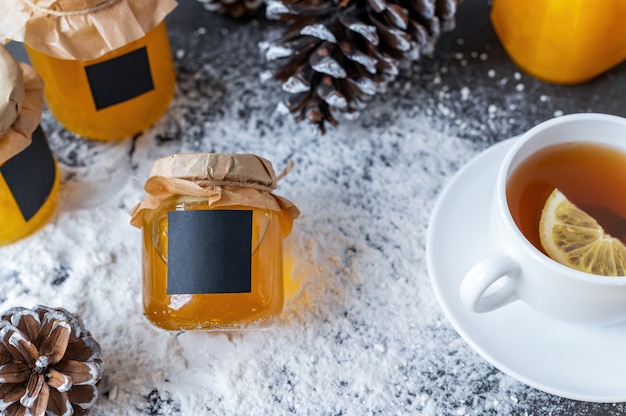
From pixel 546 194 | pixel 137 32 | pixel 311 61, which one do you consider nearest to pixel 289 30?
pixel 311 61

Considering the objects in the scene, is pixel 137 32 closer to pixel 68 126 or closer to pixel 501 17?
pixel 68 126

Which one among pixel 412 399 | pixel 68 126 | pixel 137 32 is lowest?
pixel 412 399

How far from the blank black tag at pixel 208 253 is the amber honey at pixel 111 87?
0.20 m

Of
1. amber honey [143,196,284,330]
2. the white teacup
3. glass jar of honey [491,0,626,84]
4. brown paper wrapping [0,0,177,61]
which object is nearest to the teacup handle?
the white teacup

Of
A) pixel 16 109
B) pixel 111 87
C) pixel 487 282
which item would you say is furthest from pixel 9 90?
pixel 487 282

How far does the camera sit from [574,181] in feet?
2.38

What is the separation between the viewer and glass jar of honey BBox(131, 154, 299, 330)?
69cm

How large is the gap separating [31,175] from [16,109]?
8cm

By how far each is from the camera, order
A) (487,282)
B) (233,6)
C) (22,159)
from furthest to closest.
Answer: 1. (233,6)
2. (22,159)
3. (487,282)

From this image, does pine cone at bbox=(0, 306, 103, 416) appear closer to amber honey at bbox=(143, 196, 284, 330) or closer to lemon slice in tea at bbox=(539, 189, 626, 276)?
amber honey at bbox=(143, 196, 284, 330)

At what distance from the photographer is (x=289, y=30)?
85 centimetres

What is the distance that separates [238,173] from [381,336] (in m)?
0.21

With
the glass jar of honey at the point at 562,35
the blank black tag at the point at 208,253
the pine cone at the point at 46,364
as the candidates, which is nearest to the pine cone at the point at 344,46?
the glass jar of honey at the point at 562,35

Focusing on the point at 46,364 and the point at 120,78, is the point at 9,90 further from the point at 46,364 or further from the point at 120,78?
the point at 46,364
